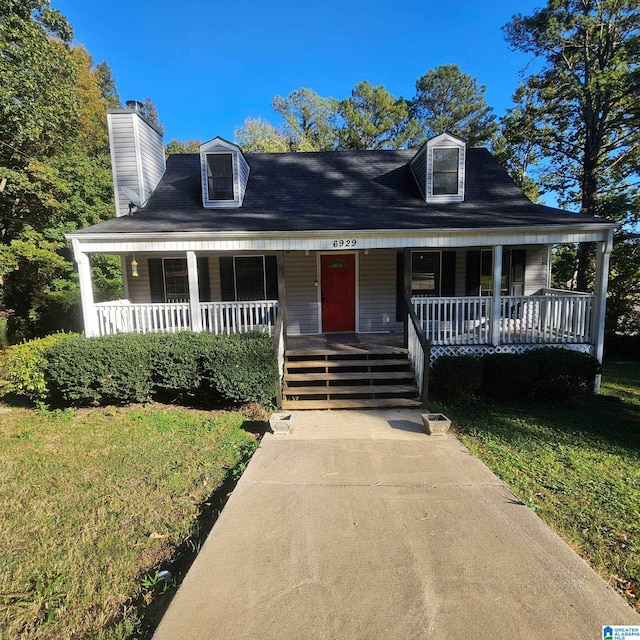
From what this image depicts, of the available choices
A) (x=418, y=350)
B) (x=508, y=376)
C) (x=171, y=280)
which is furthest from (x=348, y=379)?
(x=171, y=280)

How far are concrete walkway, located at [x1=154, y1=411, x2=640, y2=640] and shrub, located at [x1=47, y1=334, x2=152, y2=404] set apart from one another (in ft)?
10.8

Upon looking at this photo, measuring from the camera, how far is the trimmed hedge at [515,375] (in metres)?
6.66

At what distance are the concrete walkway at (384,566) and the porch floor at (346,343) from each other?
3.42 m

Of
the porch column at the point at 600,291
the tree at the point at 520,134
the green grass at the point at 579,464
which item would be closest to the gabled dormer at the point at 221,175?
the green grass at the point at 579,464

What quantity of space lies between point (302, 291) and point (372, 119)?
841 inches

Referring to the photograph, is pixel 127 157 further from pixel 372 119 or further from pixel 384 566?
pixel 372 119

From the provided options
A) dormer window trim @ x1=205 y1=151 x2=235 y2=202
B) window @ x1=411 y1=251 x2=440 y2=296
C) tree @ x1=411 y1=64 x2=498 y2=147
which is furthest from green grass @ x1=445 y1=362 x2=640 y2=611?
tree @ x1=411 y1=64 x2=498 y2=147

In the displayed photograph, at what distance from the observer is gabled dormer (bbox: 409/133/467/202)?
9.07 metres

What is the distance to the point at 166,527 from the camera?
10.9 ft

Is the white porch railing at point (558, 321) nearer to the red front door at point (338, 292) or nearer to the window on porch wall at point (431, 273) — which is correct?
the window on porch wall at point (431, 273)

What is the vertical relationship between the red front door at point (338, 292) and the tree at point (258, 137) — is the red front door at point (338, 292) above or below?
below

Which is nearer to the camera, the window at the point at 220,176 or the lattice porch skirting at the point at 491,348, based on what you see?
the lattice porch skirting at the point at 491,348

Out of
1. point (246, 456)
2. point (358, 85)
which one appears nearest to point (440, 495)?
point (246, 456)

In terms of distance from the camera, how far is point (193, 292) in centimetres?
739
